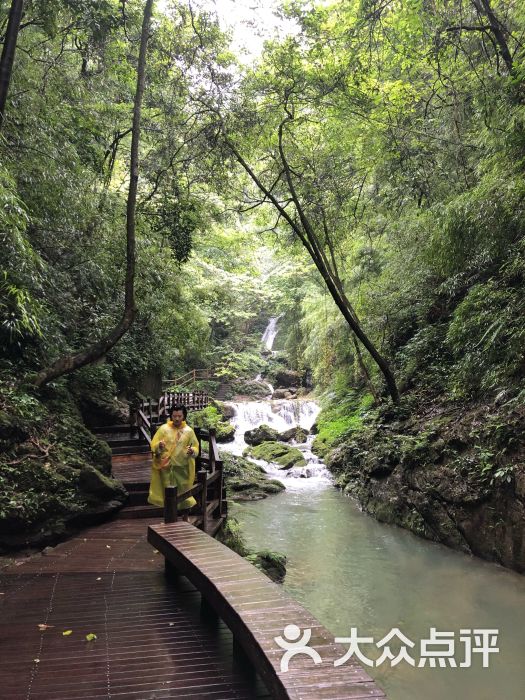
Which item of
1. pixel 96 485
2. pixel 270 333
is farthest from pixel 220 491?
pixel 270 333

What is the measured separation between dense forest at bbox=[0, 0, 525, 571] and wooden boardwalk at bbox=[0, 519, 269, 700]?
136 cm

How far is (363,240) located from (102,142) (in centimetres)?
924

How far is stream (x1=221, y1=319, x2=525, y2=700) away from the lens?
4.98m

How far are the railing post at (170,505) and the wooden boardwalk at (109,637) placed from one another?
54 centimetres

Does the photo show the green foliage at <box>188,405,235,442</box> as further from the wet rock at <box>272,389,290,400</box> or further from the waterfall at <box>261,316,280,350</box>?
the waterfall at <box>261,316,280,350</box>

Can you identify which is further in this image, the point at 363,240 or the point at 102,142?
the point at 363,240

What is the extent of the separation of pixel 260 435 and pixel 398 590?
43.2ft

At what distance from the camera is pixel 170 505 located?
5.01m

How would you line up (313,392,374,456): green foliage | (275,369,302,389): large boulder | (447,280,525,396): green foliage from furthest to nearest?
(275,369,302,389): large boulder → (313,392,374,456): green foliage → (447,280,525,396): green foliage

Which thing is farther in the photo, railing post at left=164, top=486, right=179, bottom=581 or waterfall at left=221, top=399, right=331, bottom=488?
waterfall at left=221, top=399, right=331, bottom=488

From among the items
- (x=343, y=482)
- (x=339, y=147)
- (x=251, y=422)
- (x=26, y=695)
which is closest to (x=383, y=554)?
(x=343, y=482)

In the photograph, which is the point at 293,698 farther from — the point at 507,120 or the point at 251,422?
the point at 251,422

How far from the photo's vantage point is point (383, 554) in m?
8.37

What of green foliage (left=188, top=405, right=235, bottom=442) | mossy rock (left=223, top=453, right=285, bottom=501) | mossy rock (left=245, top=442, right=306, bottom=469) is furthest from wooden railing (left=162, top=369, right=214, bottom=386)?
mossy rock (left=223, top=453, right=285, bottom=501)
